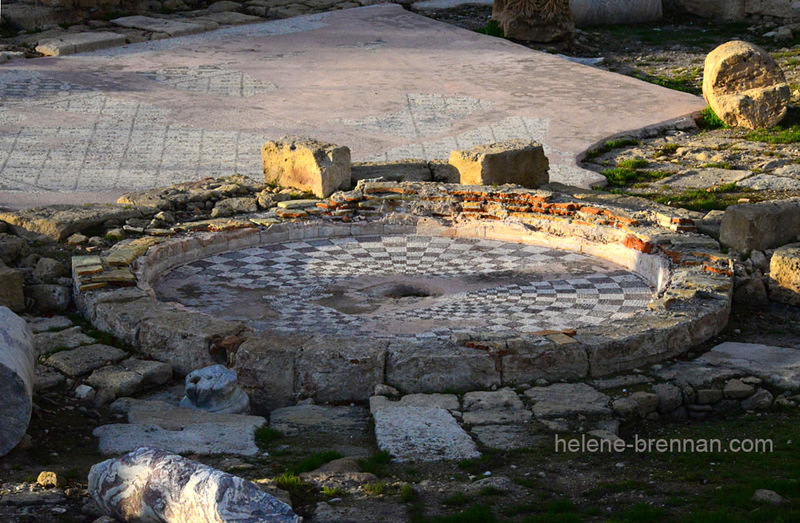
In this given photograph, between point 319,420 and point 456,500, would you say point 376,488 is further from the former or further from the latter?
point 319,420

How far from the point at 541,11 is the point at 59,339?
1315 cm

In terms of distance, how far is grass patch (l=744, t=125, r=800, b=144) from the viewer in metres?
13.6

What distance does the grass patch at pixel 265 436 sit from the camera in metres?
5.98

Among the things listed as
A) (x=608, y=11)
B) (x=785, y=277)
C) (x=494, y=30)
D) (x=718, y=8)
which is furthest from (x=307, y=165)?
(x=718, y=8)

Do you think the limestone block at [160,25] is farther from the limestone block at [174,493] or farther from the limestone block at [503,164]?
the limestone block at [174,493]

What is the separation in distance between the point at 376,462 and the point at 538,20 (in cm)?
1421

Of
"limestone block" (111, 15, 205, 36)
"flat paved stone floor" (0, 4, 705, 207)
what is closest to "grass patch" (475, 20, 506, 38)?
"flat paved stone floor" (0, 4, 705, 207)

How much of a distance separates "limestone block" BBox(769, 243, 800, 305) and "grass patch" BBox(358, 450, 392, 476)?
Answer: 401 centimetres

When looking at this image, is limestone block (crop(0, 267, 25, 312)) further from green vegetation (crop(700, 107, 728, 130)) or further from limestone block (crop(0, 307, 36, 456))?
green vegetation (crop(700, 107, 728, 130))

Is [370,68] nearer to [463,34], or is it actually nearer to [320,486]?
[463,34]

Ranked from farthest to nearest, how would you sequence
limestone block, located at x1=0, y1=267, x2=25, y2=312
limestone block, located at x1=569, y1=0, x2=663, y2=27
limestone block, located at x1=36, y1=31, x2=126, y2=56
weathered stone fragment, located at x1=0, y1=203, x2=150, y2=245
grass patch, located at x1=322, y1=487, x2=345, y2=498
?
limestone block, located at x1=569, y1=0, x2=663, y2=27 → limestone block, located at x1=36, y1=31, x2=126, y2=56 → weathered stone fragment, located at x1=0, y1=203, x2=150, y2=245 → limestone block, located at x1=0, y1=267, x2=25, y2=312 → grass patch, located at x1=322, y1=487, x2=345, y2=498

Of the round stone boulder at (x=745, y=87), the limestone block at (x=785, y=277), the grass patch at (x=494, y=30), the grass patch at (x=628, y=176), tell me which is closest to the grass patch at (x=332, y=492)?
the limestone block at (x=785, y=277)

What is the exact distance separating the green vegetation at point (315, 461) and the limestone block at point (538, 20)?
14.1 metres

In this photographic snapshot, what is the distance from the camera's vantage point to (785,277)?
8352 millimetres
